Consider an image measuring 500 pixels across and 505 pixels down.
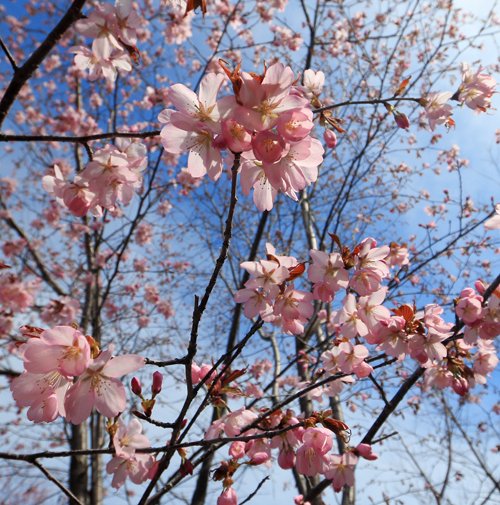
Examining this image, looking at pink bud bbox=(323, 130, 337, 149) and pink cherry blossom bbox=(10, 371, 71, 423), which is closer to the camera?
pink cherry blossom bbox=(10, 371, 71, 423)

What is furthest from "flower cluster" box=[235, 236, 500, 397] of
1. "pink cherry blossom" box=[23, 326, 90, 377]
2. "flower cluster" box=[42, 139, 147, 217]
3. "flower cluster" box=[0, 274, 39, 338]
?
"flower cluster" box=[0, 274, 39, 338]

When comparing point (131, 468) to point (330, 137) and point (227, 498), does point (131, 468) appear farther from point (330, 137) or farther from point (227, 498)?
point (330, 137)

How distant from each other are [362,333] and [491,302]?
1.79ft

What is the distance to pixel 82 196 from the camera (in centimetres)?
174

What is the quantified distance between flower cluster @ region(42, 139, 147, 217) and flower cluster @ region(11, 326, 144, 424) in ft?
2.45

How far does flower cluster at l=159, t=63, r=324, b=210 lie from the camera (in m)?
0.96

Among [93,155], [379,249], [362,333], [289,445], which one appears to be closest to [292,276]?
[379,249]

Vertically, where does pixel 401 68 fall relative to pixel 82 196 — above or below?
above

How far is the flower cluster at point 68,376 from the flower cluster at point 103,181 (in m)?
0.75

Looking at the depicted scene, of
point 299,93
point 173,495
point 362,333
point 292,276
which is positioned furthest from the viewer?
point 173,495

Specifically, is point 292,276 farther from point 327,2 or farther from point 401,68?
point 401,68

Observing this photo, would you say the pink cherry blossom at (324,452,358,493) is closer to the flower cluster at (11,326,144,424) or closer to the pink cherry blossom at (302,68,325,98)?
the flower cluster at (11,326,144,424)

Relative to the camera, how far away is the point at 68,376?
3.28 feet

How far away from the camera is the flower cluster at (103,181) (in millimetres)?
1658
